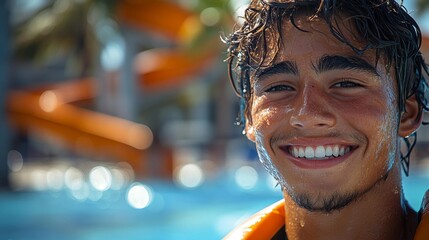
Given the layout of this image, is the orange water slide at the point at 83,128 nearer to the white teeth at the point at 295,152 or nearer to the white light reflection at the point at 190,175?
the white light reflection at the point at 190,175

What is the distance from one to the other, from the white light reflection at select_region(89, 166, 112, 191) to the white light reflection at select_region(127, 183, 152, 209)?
84 centimetres

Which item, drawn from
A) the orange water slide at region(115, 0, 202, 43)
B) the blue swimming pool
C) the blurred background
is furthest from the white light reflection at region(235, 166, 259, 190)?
the orange water slide at region(115, 0, 202, 43)

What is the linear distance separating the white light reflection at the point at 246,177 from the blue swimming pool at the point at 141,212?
1.88 feet

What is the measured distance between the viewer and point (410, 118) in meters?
1.99

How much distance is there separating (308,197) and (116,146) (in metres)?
11.7

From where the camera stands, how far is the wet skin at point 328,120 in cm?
178

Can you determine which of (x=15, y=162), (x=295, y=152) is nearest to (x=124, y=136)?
(x=15, y=162)

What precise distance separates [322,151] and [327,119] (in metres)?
0.08

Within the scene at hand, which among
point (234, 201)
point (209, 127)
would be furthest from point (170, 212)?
point (209, 127)

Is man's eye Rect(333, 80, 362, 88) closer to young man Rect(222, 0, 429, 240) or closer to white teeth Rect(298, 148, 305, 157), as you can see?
young man Rect(222, 0, 429, 240)

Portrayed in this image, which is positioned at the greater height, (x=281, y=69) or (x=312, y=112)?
(x=281, y=69)

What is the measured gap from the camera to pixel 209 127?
26.6 meters

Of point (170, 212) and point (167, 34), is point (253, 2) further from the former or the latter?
point (167, 34)

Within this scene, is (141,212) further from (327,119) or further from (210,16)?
(327,119)
